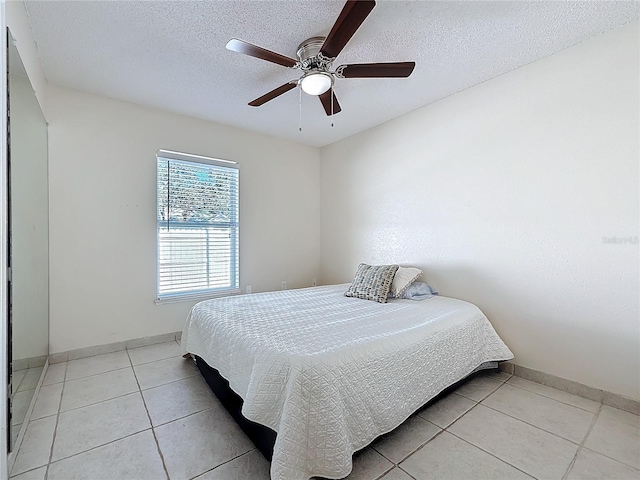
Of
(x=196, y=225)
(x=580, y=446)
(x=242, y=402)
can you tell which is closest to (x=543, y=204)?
(x=580, y=446)

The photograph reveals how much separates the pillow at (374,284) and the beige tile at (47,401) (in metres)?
2.33

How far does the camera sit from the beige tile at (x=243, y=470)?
1406 mm

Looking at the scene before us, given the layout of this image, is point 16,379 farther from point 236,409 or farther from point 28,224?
point 236,409

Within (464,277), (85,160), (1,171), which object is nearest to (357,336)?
(464,277)

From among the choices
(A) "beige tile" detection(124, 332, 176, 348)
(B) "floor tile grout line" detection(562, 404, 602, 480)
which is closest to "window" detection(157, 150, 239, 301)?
(A) "beige tile" detection(124, 332, 176, 348)

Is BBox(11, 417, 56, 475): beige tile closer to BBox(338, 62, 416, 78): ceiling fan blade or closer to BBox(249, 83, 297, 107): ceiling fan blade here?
BBox(249, 83, 297, 107): ceiling fan blade

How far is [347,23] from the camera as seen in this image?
4.84 ft

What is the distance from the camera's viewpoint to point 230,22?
191 centimetres

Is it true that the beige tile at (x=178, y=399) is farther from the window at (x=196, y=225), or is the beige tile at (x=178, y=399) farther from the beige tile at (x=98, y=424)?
the window at (x=196, y=225)

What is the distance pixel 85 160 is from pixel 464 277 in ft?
12.4

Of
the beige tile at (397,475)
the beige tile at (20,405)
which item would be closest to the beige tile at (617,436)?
the beige tile at (397,475)

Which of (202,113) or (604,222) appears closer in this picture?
(604,222)

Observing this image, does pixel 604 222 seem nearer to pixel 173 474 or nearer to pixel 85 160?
pixel 173 474

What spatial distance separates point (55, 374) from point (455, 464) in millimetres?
3036
